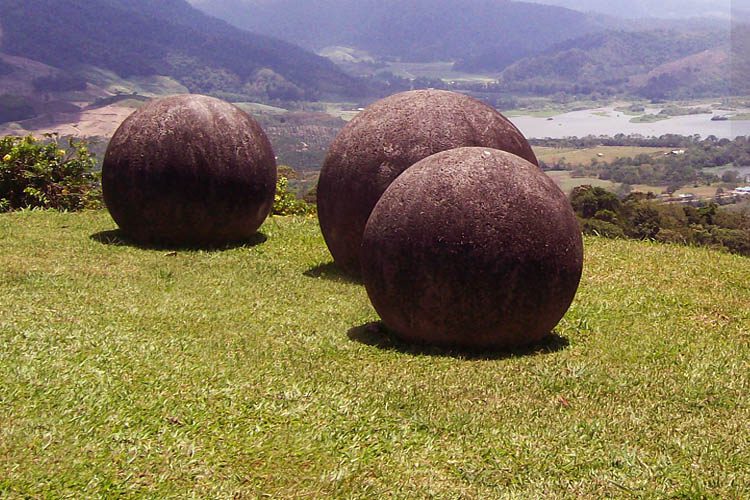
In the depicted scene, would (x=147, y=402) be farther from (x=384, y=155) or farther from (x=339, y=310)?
(x=384, y=155)

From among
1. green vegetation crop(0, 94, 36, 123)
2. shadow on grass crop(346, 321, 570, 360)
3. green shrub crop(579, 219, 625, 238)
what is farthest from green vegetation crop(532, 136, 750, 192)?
green vegetation crop(0, 94, 36, 123)

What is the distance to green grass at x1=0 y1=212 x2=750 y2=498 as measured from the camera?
5.51 m

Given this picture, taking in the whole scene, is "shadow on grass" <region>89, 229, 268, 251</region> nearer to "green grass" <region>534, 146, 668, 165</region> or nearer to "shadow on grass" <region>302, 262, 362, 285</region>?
"shadow on grass" <region>302, 262, 362, 285</region>

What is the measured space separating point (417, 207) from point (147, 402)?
123 inches

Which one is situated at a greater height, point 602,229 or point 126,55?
point 602,229

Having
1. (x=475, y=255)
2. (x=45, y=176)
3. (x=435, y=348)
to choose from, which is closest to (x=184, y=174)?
(x=435, y=348)

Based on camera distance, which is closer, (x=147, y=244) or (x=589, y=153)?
(x=147, y=244)

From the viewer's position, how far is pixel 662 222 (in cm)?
1878

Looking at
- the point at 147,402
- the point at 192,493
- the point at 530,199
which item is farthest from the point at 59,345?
the point at 530,199

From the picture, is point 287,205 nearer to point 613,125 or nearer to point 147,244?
point 147,244

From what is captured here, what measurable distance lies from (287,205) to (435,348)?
1211 cm

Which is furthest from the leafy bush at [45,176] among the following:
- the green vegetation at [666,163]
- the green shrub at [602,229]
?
the green vegetation at [666,163]

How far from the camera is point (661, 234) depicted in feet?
56.5

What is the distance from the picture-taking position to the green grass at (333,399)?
5.51 metres
